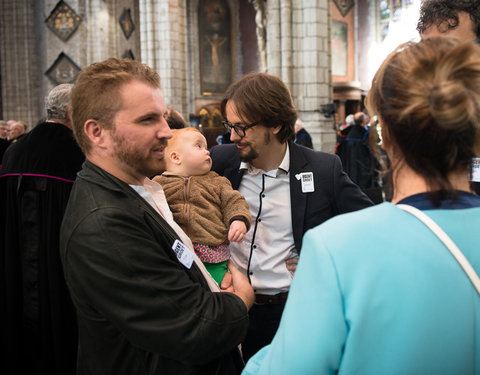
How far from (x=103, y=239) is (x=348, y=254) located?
0.62m

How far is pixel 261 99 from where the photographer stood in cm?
197

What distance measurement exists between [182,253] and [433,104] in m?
0.78

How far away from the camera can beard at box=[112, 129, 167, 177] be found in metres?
1.24

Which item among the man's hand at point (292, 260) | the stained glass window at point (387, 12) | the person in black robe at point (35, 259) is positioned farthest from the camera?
the stained glass window at point (387, 12)

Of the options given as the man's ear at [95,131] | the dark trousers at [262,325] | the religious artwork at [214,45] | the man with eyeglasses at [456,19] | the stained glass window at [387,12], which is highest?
the stained glass window at [387,12]

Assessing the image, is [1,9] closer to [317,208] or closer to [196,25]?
[196,25]

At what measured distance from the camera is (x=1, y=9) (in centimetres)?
1642

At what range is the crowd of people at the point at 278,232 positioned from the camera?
30.7 inches

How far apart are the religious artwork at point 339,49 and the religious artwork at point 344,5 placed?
0.60m

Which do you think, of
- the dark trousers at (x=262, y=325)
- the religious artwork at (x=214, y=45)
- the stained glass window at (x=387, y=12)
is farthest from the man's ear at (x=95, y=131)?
the stained glass window at (x=387, y=12)

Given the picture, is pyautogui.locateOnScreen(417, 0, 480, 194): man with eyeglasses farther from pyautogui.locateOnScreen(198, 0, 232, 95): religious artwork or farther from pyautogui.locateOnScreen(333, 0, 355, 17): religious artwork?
pyautogui.locateOnScreen(333, 0, 355, 17): religious artwork

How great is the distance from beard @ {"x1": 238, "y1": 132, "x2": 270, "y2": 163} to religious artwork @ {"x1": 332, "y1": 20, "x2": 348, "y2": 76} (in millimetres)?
21199

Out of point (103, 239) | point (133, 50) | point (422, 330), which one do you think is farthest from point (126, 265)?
point (133, 50)

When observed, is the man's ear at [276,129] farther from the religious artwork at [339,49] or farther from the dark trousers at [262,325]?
the religious artwork at [339,49]
